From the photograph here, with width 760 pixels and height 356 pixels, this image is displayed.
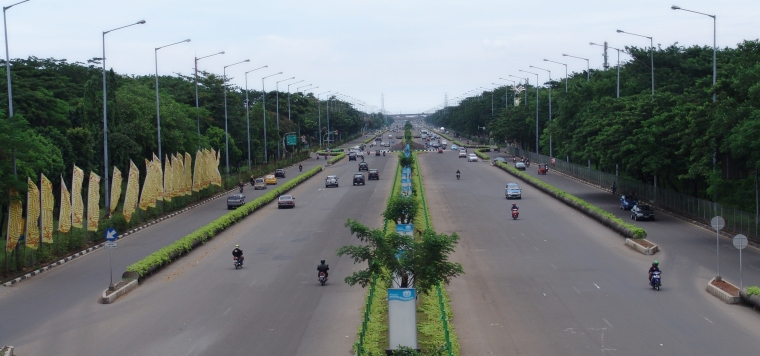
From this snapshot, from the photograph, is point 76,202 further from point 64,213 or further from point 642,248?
point 642,248

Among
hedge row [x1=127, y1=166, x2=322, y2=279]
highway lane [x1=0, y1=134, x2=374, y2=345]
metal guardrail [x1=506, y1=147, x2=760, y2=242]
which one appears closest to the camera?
highway lane [x1=0, y1=134, x2=374, y2=345]

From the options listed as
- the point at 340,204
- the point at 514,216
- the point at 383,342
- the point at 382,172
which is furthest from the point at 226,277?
the point at 382,172

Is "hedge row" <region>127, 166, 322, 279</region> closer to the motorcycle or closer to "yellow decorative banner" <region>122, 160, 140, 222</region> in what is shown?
"yellow decorative banner" <region>122, 160, 140, 222</region>

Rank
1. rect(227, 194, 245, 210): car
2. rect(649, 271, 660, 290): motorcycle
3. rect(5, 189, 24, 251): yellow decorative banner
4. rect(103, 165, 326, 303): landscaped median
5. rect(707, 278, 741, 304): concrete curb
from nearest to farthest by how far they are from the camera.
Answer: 1. rect(707, 278, 741, 304): concrete curb
2. rect(649, 271, 660, 290): motorcycle
3. rect(103, 165, 326, 303): landscaped median
4. rect(5, 189, 24, 251): yellow decorative banner
5. rect(227, 194, 245, 210): car

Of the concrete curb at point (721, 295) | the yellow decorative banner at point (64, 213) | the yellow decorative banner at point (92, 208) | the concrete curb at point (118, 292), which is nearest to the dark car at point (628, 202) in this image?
the concrete curb at point (721, 295)

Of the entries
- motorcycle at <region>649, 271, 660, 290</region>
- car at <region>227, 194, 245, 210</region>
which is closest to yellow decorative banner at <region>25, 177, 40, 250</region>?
car at <region>227, 194, 245, 210</region>

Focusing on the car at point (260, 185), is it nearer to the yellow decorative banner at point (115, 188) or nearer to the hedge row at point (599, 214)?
the hedge row at point (599, 214)
